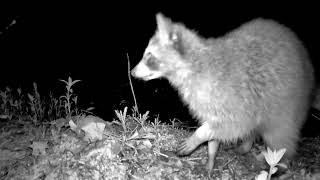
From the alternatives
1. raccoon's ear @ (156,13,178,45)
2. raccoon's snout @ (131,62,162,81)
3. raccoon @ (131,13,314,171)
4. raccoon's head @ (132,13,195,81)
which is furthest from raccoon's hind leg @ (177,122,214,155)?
raccoon's ear @ (156,13,178,45)

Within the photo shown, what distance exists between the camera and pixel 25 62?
5117 millimetres

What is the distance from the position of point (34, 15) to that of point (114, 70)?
5.08 ft

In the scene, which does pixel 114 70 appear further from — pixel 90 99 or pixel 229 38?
pixel 229 38

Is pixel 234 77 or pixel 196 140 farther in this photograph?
pixel 196 140

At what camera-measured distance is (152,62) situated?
2869 mm

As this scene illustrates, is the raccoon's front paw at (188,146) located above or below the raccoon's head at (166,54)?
below

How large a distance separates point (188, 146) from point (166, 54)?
2.59ft

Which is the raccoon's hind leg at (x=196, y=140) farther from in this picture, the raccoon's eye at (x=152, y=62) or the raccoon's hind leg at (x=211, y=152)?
the raccoon's eye at (x=152, y=62)

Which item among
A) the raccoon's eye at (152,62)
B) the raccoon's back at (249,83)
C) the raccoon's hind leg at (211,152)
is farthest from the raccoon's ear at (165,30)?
the raccoon's hind leg at (211,152)

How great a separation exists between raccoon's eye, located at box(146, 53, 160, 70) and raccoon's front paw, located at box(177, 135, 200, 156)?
0.67 meters

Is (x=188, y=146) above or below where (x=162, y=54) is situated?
below

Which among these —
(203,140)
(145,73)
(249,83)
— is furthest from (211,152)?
(145,73)

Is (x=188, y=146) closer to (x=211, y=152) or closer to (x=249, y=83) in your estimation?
(x=211, y=152)

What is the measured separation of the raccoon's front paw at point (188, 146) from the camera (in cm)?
289
